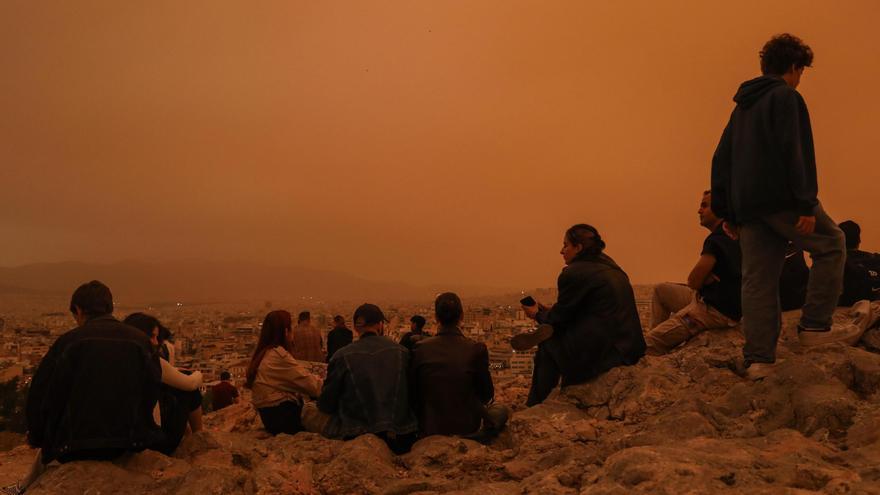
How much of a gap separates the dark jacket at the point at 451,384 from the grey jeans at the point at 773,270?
7.55 feet

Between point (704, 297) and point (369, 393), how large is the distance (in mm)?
3548

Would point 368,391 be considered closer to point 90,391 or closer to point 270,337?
point 270,337

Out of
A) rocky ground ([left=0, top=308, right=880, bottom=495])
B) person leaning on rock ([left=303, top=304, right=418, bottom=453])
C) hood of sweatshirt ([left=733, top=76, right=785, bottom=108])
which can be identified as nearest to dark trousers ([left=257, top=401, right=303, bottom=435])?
rocky ground ([left=0, top=308, right=880, bottom=495])

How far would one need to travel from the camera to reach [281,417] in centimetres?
655

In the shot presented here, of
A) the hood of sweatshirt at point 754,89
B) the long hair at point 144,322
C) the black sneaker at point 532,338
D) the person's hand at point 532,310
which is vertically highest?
the hood of sweatshirt at point 754,89

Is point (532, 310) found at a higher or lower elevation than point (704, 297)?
lower

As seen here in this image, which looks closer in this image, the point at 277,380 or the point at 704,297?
the point at 277,380

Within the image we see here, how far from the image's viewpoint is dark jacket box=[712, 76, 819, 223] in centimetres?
467

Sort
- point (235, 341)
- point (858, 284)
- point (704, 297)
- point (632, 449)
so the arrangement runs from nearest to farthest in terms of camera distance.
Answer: point (632, 449), point (704, 297), point (858, 284), point (235, 341)

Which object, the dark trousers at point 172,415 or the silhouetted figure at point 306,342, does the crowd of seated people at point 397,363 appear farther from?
the silhouetted figure at point 306,342

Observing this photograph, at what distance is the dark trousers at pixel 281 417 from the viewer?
652cm

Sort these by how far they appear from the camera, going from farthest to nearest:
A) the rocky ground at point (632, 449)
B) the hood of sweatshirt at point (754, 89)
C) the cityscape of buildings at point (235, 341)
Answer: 1. the cityscape of buildings at point (235, 341)
2. the hood of sweatshirt at point (754, 89)
3. the rocky ground at point (632, 449)

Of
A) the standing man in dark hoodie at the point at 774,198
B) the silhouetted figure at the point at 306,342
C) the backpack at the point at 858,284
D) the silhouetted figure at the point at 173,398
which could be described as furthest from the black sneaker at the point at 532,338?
the silhouetted figure at the point at 306,342

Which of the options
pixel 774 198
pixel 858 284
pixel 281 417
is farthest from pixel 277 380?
pixel 858 284
